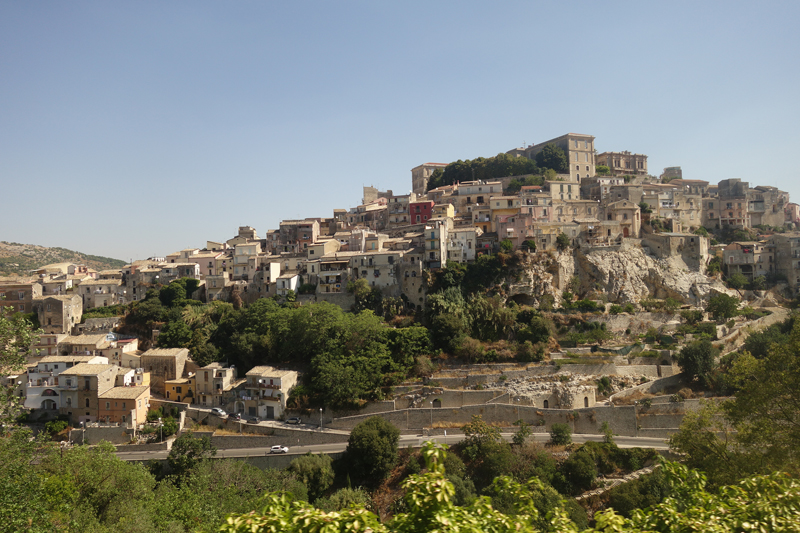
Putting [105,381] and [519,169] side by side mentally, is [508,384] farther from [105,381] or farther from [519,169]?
[519,169]

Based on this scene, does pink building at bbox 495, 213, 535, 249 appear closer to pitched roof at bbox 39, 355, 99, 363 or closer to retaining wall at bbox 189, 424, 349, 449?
retaining wall at bbox 189, 424, 349, 449

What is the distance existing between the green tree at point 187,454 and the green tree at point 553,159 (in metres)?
47.6

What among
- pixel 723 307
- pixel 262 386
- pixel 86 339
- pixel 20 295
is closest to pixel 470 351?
pixel 262 386

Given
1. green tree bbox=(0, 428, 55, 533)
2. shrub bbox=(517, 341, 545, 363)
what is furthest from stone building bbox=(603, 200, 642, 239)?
green tree bbox=(0, 428, 55, 533)

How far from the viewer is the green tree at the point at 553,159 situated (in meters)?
60.9

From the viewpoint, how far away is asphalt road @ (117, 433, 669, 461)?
29.7 meters

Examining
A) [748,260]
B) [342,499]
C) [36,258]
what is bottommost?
[342,499]

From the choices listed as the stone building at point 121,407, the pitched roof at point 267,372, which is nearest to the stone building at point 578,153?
the pitched roof at point 267,372

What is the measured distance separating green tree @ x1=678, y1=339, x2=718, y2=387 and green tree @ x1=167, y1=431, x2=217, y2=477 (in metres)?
30.0

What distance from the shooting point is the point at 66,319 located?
1758 inches

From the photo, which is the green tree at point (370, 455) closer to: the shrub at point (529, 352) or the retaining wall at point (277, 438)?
the retaining wall at point (277, 438)

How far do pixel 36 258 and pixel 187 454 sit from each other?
86.7m

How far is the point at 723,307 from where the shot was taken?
132 ft

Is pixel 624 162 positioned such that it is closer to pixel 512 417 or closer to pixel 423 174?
pixel 423 174
